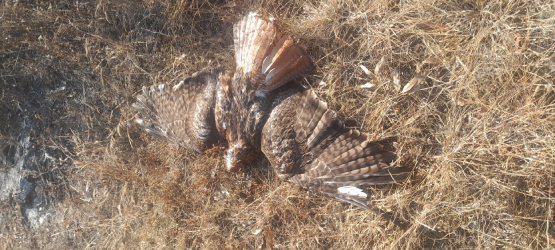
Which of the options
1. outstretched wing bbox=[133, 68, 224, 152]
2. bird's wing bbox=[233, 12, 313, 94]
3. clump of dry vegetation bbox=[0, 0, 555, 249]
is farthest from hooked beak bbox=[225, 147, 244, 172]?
bird's wing bbox=[233, 12, 313, 94]

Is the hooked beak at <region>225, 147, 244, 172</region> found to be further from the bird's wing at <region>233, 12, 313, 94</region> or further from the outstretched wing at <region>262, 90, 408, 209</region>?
the bird's wing at <region>233, 12, 313, 94</region>

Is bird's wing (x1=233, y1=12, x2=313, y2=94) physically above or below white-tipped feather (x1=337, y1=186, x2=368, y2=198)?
above

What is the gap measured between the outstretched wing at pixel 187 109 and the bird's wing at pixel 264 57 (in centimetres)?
32

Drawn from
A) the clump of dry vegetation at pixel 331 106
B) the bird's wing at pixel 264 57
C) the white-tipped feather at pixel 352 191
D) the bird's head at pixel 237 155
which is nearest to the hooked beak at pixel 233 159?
the bird's head at pixel 237 155

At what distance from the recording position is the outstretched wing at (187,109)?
9.13 feet

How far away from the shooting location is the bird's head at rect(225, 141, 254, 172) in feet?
8.89

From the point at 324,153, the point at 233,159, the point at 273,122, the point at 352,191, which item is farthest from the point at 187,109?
the point at 352,191

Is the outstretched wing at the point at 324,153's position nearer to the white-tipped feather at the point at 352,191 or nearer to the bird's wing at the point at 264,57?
the white-tipped feather at the point at 352,191

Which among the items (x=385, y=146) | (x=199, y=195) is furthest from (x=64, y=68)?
(x=385, y=146)

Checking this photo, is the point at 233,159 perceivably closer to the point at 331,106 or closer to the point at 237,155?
the point at 237,155

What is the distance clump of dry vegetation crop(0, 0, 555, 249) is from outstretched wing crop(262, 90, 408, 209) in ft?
1.09

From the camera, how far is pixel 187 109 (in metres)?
2.89

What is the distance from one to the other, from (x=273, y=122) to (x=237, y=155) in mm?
445

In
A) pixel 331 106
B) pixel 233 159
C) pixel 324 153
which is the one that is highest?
pixel 331 106
